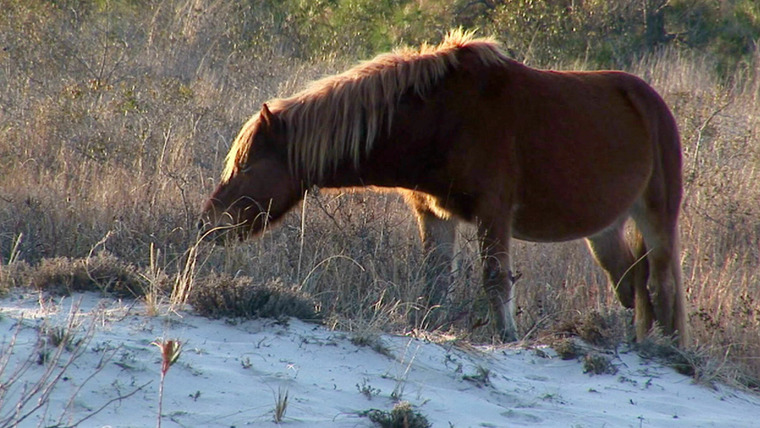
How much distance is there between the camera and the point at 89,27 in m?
11.7

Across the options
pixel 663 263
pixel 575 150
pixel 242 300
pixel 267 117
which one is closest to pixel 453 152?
pixel 575 150

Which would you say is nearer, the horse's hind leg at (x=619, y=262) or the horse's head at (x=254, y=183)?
the horse's head at (x=254, y=183)

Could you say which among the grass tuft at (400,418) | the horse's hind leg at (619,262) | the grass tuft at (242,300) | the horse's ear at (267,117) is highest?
the horse's ear at (267,117)

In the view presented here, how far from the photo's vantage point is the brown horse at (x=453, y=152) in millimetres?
5004

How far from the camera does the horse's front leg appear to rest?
499 cm

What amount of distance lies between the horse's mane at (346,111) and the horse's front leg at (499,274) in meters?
0.80

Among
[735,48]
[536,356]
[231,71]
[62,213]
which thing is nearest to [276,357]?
[536,356]

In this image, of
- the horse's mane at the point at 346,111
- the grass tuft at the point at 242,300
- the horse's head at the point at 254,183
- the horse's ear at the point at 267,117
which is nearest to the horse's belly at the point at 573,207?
the horse's mane at the point at 346,111

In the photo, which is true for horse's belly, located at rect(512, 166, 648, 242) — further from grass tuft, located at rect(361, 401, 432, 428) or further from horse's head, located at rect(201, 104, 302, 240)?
grass tuft, located at rect(361, 401, 432, 428)

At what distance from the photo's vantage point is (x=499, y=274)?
16.5ft

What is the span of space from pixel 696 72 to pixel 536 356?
28.8 feet

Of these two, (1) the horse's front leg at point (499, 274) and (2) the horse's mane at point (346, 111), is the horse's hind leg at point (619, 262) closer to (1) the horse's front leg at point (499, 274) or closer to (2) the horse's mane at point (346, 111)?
(1) the horse's front leg at point (499, 274)

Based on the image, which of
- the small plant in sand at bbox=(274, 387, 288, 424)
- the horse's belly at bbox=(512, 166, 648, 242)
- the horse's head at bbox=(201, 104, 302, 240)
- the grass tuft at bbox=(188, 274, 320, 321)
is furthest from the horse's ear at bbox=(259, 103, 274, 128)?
the small plant in sand at bbox=(274, 387, 288, 424)

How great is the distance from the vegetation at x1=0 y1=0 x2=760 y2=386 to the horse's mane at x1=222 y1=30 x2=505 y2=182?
0.52 metres
